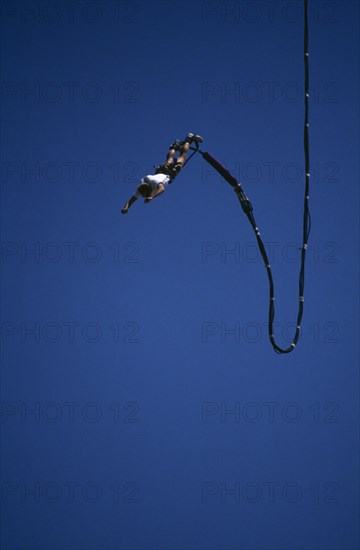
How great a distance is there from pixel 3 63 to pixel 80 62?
18.8 inches

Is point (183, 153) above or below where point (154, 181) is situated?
above

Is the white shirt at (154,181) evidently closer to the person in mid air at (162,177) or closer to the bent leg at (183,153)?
the person in mid air at (162,177)

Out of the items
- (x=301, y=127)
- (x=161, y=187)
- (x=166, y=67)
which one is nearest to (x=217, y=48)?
(x=166, y=67)

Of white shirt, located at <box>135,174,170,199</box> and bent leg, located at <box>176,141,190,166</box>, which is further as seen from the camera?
bent leg, located at <box>176,141,190,166</box>

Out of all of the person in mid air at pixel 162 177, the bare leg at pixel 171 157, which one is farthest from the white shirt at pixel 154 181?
the bare leg at pixel 171 157

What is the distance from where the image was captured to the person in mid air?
1407 mm

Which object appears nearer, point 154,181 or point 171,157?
point 154,181

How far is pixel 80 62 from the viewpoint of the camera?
3.77 m

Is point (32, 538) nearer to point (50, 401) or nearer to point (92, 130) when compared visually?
point (50, 401)

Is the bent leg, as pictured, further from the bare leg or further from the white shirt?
the white shirt

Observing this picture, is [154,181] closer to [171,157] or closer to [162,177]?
[162,177]

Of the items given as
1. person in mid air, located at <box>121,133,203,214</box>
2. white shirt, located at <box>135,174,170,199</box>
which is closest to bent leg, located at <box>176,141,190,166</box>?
person in mid air, located at <box>121,133,203,214</box>

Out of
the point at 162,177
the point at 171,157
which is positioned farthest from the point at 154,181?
the point at 171,157

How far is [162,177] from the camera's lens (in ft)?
4.67
